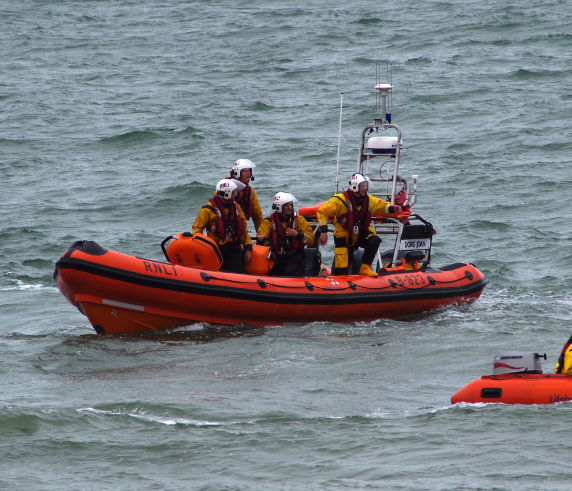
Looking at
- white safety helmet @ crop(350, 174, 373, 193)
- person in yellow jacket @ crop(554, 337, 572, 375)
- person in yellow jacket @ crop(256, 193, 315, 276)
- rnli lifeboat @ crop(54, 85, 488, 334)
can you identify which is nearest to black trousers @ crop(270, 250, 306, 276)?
person in yellow jacket @ crop(256, 193, 315, 276)

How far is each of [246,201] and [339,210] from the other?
2.72 feet

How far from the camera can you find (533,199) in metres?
12.6

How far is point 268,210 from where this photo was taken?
12.3m

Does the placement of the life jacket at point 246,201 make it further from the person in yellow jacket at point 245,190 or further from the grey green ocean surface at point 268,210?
the grey green ocean surface at point 268,210

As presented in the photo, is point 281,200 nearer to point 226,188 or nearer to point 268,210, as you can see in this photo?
point 226,188

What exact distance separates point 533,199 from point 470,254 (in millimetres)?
2606

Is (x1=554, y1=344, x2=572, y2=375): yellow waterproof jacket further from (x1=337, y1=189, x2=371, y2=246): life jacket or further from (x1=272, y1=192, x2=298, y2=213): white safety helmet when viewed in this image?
(x1=272, y1=192, x2=298, y2=213): white safety helmet

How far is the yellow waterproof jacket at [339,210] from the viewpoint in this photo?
25.3 feet

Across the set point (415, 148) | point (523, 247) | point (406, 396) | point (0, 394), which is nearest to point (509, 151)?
point (415, 148)

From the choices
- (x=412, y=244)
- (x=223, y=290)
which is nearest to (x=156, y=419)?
(x=223, y=290)

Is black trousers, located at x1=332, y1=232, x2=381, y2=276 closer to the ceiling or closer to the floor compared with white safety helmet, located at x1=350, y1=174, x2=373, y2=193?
closer to the floor

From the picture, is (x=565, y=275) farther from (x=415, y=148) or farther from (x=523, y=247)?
(x=415, y=148)

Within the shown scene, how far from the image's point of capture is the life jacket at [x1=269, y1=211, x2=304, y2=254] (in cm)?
771

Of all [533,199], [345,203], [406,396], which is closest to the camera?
[406,396]
